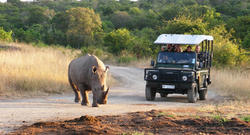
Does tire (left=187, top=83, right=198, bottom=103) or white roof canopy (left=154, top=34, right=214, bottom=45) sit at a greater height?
white roof canopy (left=154, top=34, right=214, bottom=45)

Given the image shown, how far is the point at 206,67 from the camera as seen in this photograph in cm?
1934

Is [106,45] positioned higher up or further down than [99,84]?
further down

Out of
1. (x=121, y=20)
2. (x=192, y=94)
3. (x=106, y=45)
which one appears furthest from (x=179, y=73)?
(x=121, y=20)

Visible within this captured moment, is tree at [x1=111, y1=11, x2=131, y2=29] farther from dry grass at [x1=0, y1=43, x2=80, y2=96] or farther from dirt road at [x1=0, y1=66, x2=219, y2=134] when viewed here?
dirt road at [x1=0, y1=66, x2=219, y2=134]

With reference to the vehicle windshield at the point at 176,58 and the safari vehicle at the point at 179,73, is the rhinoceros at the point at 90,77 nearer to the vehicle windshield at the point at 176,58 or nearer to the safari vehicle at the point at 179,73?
the safari vehicle at the point at 179,73

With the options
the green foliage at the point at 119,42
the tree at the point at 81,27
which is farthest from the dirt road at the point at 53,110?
the tree at the point at 81,27

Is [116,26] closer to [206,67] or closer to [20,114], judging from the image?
[206,67]

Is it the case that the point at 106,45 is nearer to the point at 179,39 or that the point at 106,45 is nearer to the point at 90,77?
the point at 179,39

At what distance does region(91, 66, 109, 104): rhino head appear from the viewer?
567 inches

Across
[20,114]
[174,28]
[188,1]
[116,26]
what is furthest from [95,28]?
[20,114]

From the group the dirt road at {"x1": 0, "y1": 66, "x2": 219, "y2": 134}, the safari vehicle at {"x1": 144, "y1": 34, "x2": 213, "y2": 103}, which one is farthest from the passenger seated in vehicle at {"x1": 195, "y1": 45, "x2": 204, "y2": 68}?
the dirt road at {"x1": 0, "y1": 66, "x2": 219, "y2": 134}

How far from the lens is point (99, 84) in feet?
47.7

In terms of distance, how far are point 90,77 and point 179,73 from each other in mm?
3702

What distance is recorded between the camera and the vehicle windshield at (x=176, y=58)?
59.5 ft
